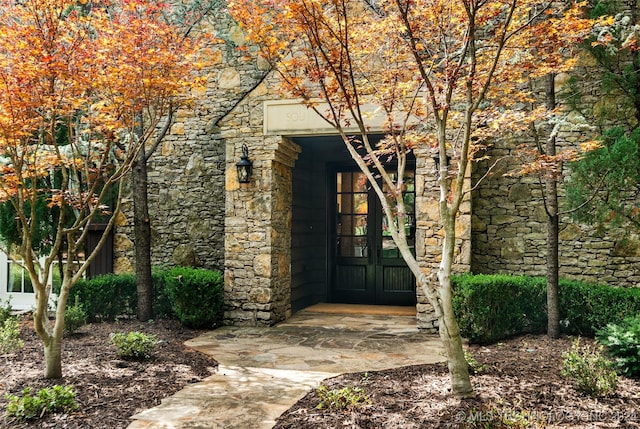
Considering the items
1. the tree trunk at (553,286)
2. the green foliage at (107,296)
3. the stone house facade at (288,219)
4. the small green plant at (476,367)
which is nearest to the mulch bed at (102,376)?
the green foliage at (107,296)

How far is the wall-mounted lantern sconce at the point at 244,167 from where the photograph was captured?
21.6 feet

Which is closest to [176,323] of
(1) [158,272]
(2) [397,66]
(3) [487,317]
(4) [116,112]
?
(1) [158,272]

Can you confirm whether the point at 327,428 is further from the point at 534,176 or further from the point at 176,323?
the point at 534,176

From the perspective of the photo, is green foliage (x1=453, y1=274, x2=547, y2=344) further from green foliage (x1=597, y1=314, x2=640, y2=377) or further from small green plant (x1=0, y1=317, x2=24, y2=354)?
small green plant (x1=0, y1=317, x2=24, y2=354)

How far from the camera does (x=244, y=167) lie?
658 cm

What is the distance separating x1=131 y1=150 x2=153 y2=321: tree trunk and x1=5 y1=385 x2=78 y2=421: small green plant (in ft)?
10.3

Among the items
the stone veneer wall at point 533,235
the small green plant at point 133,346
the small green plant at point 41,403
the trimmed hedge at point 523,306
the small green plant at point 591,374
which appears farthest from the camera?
the stone veneer wall at point 533,235

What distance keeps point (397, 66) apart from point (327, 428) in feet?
10.3

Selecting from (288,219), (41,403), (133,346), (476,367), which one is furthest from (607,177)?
(41,403)

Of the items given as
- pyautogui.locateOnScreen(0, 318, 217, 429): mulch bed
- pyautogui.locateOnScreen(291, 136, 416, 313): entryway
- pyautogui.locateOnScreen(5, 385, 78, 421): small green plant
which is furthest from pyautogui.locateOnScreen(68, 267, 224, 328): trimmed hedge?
pyautogui.locateOnScreen(5, 385, 78, 421): small green plant

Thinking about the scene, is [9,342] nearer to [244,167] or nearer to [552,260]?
[244,167]

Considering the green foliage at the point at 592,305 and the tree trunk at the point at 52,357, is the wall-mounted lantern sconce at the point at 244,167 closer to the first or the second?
the tree trunk at the point at 52,357

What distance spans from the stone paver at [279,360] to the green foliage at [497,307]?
465 mm

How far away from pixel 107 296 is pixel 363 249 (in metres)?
4.05
